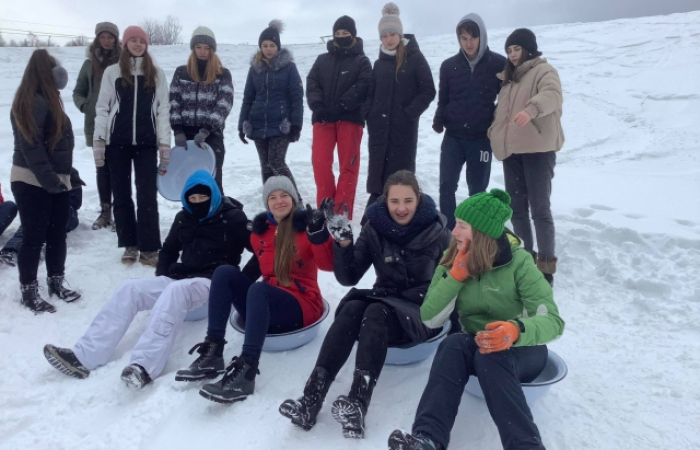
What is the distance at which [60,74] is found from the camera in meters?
3.96

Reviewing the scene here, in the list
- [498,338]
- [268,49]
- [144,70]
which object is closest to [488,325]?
[498,338]

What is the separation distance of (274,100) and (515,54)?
2.23m

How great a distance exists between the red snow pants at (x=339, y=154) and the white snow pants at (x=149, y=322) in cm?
193

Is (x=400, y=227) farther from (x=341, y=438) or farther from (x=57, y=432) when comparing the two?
(x=57, y=432)

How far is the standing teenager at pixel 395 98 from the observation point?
15.5ft

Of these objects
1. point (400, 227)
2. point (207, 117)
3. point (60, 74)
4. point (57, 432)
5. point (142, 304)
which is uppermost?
point (60, 74)

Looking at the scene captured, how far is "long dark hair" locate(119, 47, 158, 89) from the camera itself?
170 inches

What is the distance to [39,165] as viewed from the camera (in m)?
3.81

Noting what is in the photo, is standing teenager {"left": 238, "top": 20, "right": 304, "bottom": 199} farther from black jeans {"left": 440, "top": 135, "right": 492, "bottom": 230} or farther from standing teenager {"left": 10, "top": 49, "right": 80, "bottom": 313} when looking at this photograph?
standing teenager {"left": 10, "top": 49, "right": 80, "bottom": 313}

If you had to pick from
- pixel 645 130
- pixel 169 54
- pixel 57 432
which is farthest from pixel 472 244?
pixel 169 54

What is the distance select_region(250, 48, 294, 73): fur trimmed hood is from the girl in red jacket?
2035 millimetres

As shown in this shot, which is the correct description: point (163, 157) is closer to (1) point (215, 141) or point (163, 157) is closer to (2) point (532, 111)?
(1) point (215, 141)

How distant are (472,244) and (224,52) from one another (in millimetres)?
14679

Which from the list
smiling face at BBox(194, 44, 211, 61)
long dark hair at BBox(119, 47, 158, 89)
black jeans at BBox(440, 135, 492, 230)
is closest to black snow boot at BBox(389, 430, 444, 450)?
black jeans at BBox(440, 135, 492, 230)
